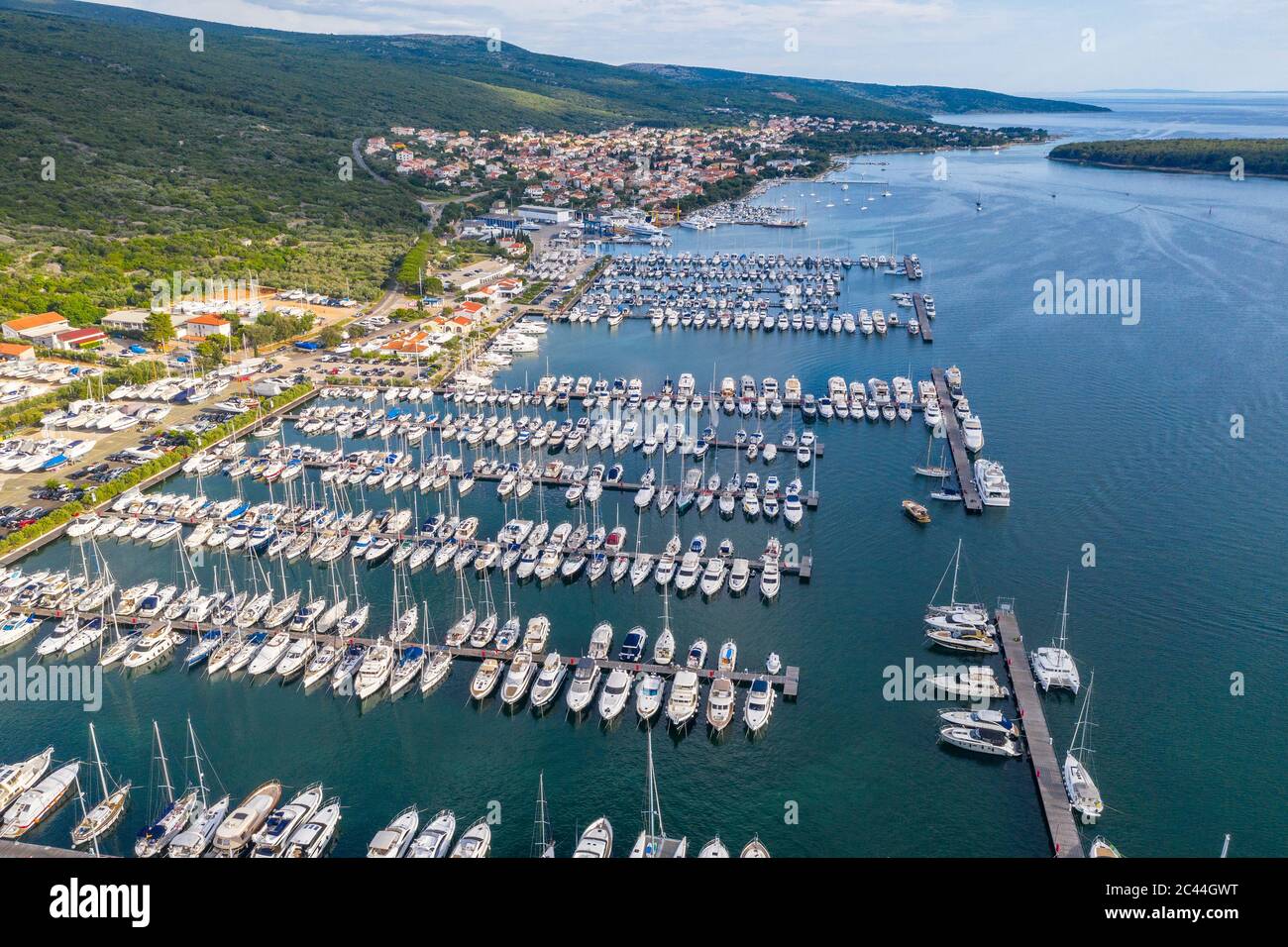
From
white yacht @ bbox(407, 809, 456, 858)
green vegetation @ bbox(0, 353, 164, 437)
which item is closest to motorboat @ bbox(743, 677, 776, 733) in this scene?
white yacht @ bbox(407, 809, 456, 858)

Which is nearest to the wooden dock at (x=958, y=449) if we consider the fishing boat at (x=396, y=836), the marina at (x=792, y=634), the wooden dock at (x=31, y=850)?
the marina at (x=792, y=634)

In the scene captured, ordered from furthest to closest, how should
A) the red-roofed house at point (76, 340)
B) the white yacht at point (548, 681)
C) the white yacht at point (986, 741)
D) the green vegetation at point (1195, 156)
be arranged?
1. the green vegetation at point (1195, 156)
2. the red-roofed house at point (76, 340)
3. the white yacht at point (548, 681)
4. the white yacht at point (986, 741)

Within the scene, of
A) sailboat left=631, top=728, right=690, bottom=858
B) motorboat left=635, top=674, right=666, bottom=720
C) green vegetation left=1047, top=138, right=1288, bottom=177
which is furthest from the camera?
green vegetation left=1047, top=138, right=1288, bottom=177

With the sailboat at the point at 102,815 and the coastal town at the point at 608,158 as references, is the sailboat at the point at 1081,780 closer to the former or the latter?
the sailboat at the point at 102,815

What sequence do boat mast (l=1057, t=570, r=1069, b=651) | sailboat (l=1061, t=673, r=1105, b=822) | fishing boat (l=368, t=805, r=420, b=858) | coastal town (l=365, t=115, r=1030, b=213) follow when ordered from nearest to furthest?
fishing boat (l=368, t=805, r=420, b=858)
sailboat (l=1061, t=673, r=1105, b=822)
boat mast (l=1057, t=570, r=1069, b=651)
coastal town (l=365, t=115, r=1030, b=213)

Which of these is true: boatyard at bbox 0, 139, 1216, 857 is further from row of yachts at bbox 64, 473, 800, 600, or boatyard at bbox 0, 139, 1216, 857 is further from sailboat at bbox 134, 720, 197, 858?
sailboat at bbox 134, 720, 197, 858

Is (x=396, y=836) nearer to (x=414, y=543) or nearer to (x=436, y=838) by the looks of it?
(x=436, y=838)

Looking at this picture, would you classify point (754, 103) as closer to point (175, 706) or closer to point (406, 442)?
point (406, 442)

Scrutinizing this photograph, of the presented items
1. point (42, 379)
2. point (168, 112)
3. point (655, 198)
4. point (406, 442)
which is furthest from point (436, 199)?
point (406, 442)
